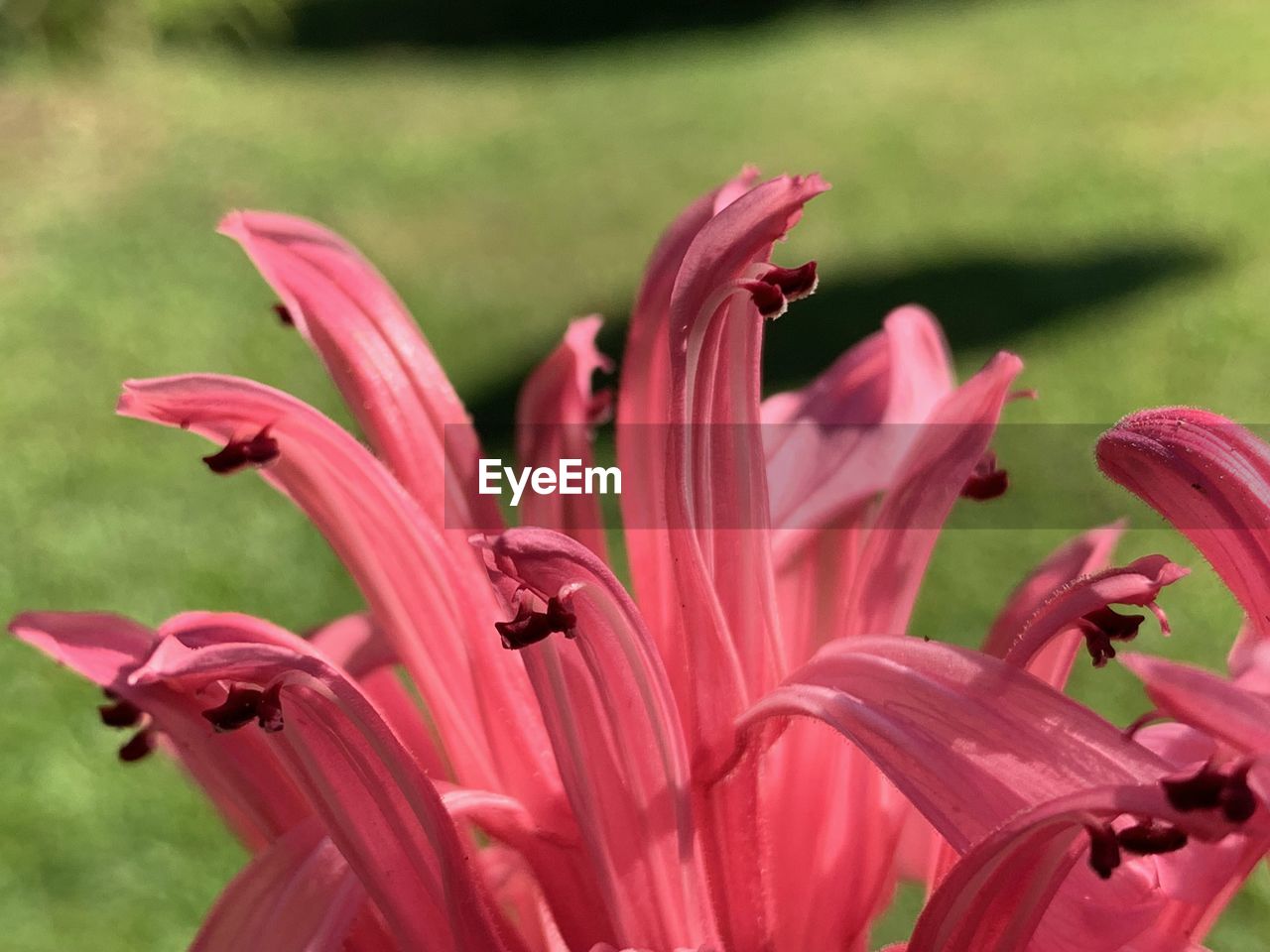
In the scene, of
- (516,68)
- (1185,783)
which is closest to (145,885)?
(1185,783)

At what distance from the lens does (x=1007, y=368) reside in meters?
0.45

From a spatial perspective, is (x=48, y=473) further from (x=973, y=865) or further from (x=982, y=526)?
(x=973, y=865)

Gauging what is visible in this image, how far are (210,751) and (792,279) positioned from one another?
0.72 ft

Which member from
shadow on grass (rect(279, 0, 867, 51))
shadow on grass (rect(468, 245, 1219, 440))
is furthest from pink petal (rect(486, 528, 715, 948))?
shadow on grass (rect(279, 0, 867, 51))

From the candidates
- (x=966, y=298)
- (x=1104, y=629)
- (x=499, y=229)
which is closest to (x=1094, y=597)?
(x=1104, y=629)

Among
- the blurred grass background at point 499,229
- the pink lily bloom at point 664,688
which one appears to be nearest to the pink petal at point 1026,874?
the pink lily bloom at point 664,688

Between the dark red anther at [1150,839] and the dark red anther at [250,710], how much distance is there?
199 mm

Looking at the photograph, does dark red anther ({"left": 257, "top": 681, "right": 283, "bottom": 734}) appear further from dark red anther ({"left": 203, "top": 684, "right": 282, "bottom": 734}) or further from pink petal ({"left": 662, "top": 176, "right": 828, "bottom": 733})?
pink petal ({"left": 662, "top": 176, "right": 828, "bottom": 733})

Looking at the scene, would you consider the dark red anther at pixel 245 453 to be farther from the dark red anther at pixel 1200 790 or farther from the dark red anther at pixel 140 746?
the dark red anther at pixel 1200 790

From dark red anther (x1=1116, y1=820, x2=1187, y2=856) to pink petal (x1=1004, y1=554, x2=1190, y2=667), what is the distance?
0.07m

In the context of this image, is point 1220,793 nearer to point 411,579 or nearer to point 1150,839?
point 1150,839

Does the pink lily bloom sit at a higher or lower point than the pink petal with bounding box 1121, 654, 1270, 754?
lower

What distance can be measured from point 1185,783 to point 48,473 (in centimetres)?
256

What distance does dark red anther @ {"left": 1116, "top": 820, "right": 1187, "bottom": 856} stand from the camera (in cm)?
30
